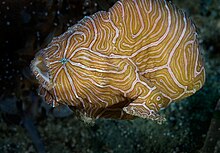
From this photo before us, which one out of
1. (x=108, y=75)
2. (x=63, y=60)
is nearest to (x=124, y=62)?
(x=108, y=75)

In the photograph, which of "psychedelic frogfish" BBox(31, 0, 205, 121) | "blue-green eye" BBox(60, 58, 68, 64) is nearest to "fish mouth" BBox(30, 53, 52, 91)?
"psychedelic frogfish" BBox(31, 0, 205, 121)

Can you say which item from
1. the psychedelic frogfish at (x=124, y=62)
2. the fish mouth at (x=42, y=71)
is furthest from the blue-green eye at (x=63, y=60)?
the fish mouth at (x=42, y=71)

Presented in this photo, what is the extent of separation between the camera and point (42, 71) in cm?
246

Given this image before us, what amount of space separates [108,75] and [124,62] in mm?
167

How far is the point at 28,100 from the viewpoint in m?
4.62

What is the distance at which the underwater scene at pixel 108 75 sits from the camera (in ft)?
7.96

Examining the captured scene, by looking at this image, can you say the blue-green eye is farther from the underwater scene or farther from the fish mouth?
the fish mouth

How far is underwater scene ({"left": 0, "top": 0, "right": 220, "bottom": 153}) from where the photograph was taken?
2.43 metres

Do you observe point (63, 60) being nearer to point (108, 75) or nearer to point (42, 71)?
point (42, 71)

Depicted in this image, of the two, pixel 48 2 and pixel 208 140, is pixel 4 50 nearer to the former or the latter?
pixel 48 2

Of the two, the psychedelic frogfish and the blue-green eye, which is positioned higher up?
the blue-green eye

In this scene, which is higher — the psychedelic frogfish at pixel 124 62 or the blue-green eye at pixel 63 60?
the blue-green eye at pixel 63 60

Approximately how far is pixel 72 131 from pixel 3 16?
1.89 metres

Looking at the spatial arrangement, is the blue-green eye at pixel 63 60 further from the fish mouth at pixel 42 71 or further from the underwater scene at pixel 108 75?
the fish mouth at pixel 42 71
